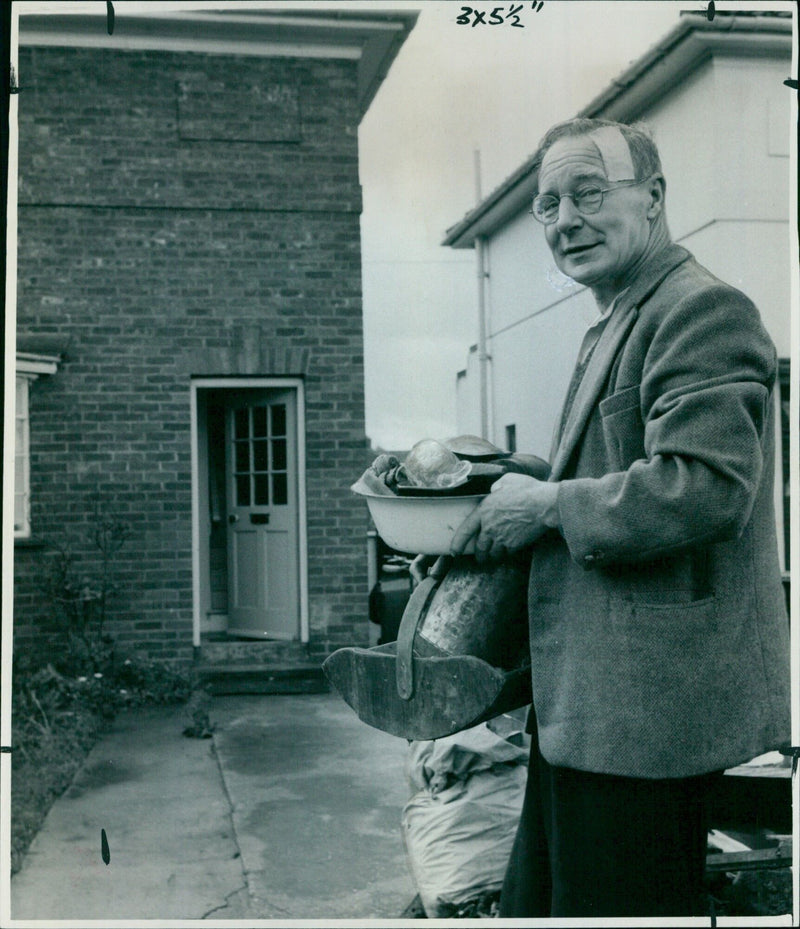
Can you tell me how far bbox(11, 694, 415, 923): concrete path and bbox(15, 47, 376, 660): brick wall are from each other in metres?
1.35

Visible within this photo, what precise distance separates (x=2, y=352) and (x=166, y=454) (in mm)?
4694

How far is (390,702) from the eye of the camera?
6.07 feet

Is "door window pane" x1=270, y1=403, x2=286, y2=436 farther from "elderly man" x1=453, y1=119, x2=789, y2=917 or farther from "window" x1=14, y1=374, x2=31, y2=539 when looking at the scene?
"elderly man" x1=453, y1=119, x2=789, y2=917

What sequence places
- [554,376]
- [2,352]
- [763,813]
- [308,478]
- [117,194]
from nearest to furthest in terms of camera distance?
[2,352], [763,813], [554,376], [117,194], [308,478]

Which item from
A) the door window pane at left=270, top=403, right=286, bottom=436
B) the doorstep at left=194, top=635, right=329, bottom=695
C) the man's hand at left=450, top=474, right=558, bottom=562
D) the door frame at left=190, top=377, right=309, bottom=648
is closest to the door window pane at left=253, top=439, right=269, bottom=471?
the door window pane at left=270, top=403, right=286, bottom=436

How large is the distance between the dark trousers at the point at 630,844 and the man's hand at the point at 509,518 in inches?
16.8

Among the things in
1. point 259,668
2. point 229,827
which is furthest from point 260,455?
point 229,827

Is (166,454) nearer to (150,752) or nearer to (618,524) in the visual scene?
(150,752)

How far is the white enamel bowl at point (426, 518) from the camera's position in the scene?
5.86 ft

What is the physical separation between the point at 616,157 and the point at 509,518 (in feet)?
2.22

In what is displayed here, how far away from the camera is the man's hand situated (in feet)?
5.58

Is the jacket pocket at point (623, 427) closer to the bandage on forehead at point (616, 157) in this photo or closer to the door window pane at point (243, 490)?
the bandage on forehead at point (616, 157)

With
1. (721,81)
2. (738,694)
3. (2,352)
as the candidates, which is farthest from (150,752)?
(721,81)

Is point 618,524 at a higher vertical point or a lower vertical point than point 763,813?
higher
